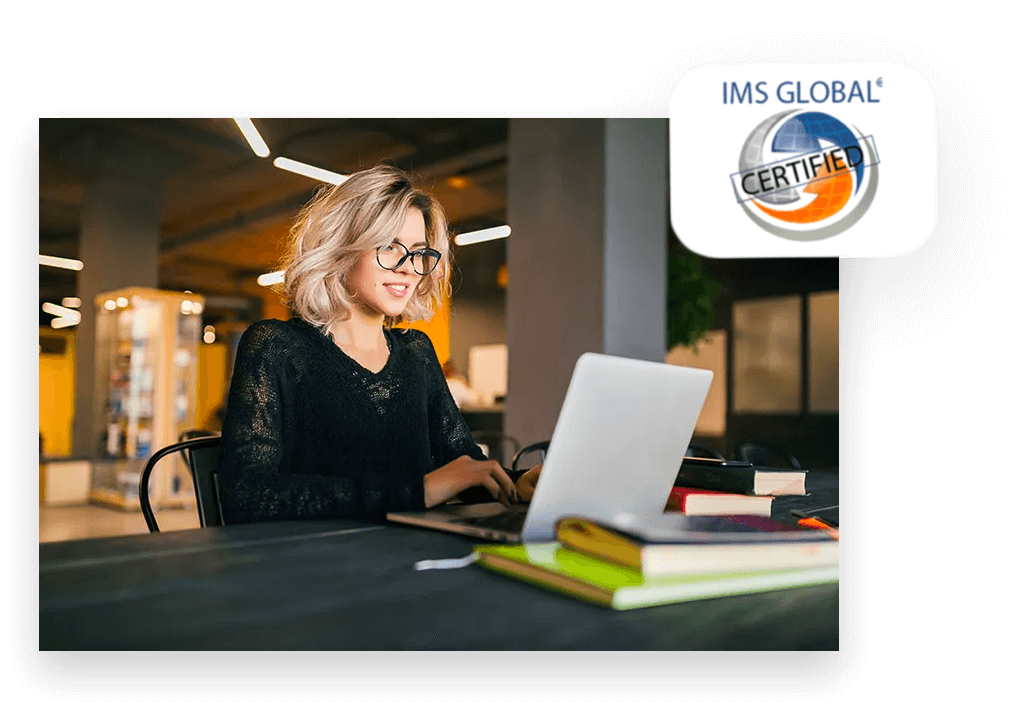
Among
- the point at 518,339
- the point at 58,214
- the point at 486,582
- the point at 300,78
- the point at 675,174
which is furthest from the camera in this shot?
the point at 58,214

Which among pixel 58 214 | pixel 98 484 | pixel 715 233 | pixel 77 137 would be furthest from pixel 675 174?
pixel 58 214

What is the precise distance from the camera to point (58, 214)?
9.73 m

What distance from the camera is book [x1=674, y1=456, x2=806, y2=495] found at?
1.29m

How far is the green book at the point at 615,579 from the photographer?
755 mm

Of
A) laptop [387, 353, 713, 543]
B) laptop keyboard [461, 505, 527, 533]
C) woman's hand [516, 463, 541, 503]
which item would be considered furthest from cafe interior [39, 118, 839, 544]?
laptop [387, 353, 713, 543]

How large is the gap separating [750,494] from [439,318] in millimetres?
9338

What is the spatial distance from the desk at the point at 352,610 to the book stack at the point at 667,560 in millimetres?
15

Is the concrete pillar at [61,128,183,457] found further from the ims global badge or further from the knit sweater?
the ims global badge

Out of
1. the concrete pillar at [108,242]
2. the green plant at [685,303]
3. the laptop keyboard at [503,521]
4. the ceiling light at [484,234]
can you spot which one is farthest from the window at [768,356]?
the laptop keyboard at [503,521]

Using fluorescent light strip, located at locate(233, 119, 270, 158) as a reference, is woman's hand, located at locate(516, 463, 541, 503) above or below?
below

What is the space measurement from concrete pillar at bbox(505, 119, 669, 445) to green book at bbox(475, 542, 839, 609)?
3133 millimetres

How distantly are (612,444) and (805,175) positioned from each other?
2.55 feet

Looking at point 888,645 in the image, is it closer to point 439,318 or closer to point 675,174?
point 675,174

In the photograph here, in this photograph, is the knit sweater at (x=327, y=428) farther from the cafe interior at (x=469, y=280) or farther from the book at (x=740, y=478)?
the cafe interior at (x=469, y=280)
